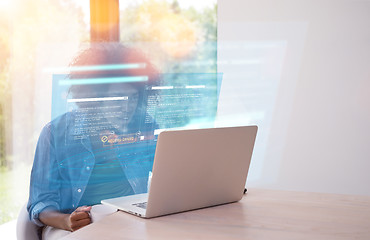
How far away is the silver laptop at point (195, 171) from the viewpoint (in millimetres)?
1225

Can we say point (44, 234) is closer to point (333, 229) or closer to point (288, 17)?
point (333, 229)

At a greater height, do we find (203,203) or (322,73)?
(322,73)

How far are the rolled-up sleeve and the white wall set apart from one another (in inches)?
74.4

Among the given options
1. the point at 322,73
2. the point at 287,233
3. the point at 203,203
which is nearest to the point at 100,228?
the point at 203,203

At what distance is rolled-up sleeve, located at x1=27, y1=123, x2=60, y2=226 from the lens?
174cm

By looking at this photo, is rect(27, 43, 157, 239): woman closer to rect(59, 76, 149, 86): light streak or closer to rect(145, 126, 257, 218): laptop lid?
rect(59, 76, 149, 86): light streak

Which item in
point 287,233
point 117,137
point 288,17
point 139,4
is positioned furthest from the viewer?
point 139,4

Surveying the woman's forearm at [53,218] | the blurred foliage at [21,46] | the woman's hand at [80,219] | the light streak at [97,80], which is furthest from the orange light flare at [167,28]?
the woman's hand at [80,219]

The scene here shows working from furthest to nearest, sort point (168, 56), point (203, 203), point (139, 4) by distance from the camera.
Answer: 1. point (168, 56)
2. point (139, 4)
3. point (203, 203)

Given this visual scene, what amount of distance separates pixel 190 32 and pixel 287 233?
342 cm

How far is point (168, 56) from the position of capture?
424 centimetres

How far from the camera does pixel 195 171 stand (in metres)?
1.30

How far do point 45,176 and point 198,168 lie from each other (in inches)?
28.8

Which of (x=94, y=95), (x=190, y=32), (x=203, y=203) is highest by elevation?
(x=190, y=32)
